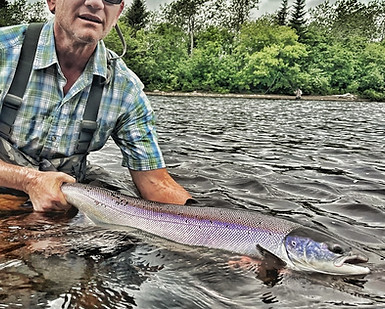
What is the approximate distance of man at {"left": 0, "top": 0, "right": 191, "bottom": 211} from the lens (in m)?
3.62

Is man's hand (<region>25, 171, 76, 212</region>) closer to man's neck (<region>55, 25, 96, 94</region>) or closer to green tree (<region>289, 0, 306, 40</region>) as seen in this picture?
man's neck (<region>55, 25, 96, 94</region>)

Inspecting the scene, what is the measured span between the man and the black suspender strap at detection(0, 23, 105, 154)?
41mm

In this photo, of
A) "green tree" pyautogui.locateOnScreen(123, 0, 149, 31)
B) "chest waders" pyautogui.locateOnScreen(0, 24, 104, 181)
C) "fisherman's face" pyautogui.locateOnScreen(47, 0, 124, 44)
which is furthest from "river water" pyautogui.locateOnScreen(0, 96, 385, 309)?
"green tree" pyautogui.locateOnScreen(123, 0, 149, 31)

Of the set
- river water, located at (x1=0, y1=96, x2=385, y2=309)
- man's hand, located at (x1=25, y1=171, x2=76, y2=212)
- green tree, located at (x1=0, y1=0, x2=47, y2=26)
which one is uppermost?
green tree, located at (x1=0, y1=0, x2=47, y2=26)

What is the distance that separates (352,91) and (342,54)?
5.67 metres

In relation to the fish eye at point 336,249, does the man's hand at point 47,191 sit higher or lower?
higher

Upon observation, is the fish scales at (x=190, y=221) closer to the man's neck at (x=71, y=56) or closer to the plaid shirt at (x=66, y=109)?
→ the plaid shirt at (x=66, y=109)

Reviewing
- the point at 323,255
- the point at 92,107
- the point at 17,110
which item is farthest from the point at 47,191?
the point at 323,255

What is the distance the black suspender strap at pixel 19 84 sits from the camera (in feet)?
12.1

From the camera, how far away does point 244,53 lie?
59.1m

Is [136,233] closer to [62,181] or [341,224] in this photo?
[62,181]

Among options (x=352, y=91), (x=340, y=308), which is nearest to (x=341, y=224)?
(x=340, y=308)

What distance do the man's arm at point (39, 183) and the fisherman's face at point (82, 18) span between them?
114 centimetres

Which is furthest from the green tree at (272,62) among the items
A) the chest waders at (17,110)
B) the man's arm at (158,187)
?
the chest waders at (17,110)
